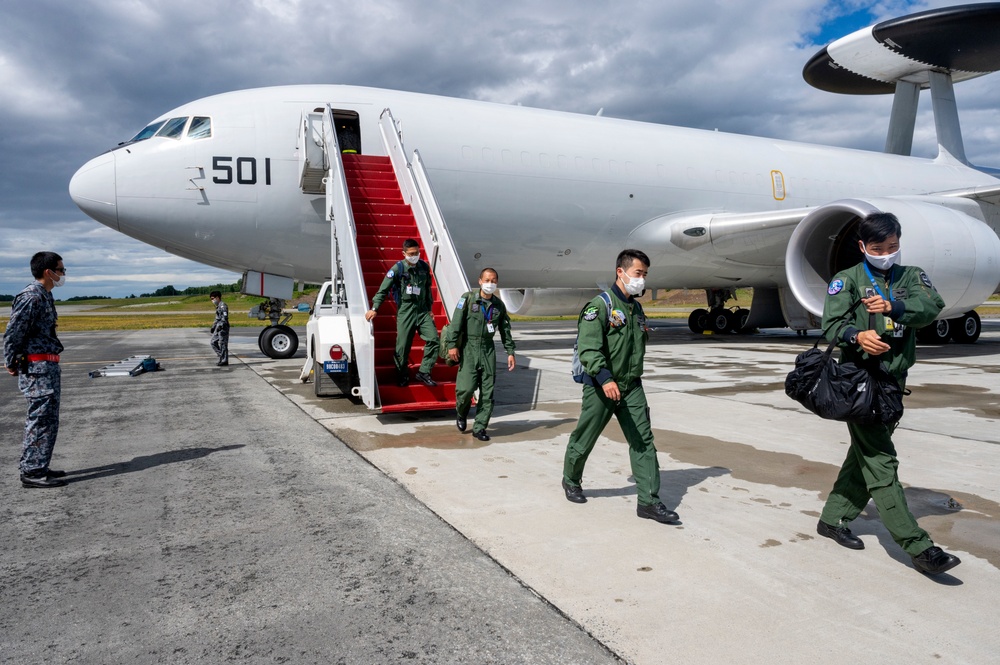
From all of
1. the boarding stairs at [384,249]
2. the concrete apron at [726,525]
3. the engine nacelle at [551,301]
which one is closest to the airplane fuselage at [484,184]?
the boarding stairs at [384,249]

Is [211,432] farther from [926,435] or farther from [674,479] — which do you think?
[926,435]

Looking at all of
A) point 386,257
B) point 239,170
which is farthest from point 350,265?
point 239,170

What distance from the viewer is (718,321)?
19.3m

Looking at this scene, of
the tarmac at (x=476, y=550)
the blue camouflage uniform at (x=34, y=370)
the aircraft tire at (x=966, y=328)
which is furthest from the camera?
the aircraft tire at (x=966, y=328)

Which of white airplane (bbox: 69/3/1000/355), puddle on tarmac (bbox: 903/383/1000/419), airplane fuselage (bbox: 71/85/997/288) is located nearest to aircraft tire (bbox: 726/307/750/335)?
white airplane (bbox: 69/3/1000/355)

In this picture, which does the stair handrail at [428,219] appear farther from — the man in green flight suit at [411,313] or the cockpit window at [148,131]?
the cockpit window at [148,131]

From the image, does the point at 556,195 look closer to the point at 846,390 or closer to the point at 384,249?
the point at 384,249

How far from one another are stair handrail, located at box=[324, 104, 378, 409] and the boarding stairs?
1 cm

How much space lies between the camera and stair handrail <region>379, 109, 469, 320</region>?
7754mm

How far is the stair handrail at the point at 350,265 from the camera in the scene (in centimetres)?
641

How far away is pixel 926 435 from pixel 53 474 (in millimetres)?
6835

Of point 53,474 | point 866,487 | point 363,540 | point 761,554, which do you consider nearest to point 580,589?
point 761,554

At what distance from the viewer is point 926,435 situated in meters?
5.75

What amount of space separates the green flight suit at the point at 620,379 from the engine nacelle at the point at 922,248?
626 centimetres
